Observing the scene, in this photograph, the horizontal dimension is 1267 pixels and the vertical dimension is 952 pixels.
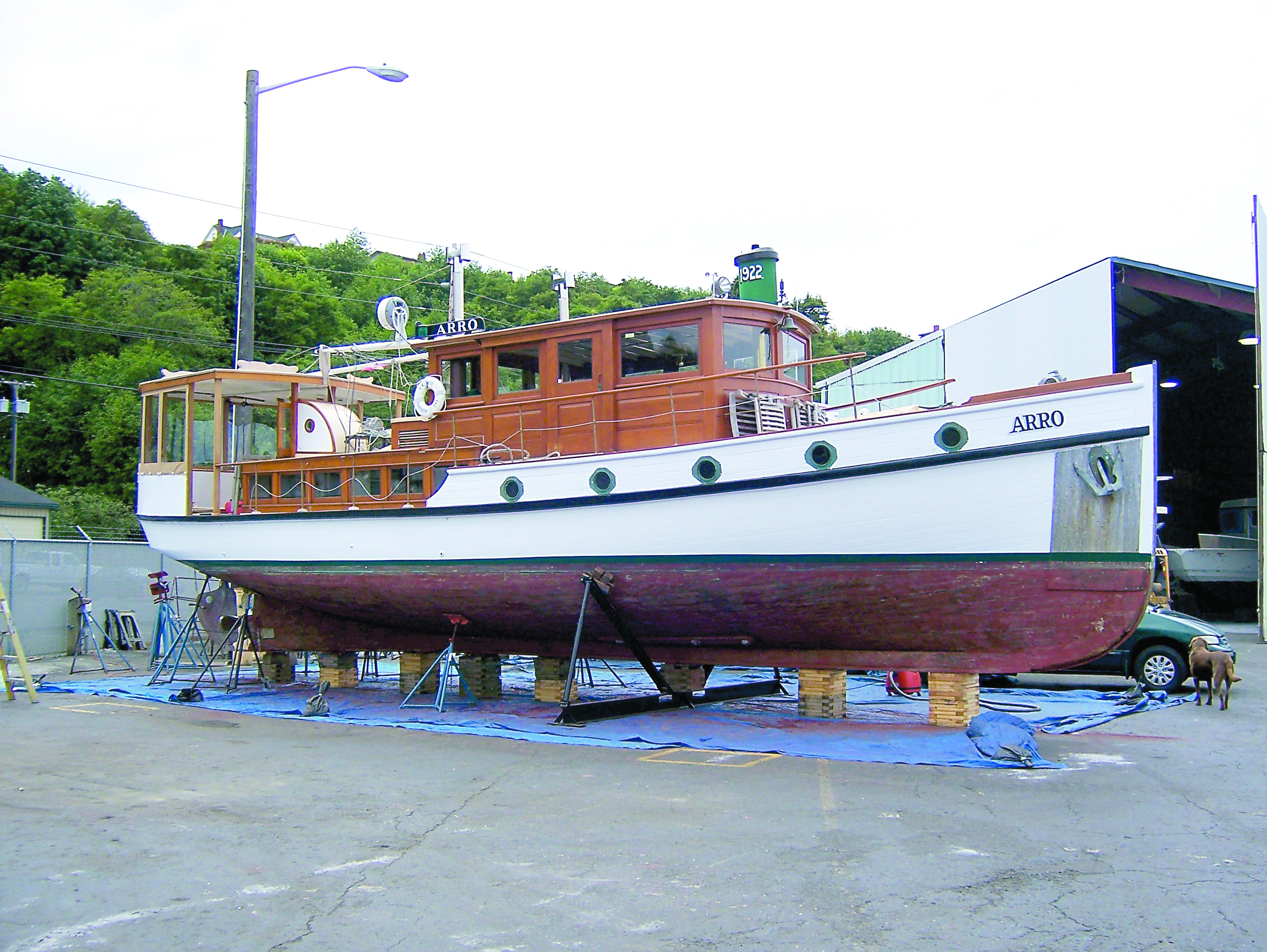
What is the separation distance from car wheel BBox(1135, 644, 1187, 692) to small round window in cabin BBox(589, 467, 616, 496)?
7328 millimetres

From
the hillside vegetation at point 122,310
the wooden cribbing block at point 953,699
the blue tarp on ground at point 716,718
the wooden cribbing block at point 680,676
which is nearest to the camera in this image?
the blue tarp on ground at point 716,718

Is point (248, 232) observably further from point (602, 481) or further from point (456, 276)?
point (602, 481)

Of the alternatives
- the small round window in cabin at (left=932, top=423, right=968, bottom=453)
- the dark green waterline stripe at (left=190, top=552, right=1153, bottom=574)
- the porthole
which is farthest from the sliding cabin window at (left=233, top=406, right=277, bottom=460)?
the small round window in cabin at (left=932, top=423, right=968, bottom=453)

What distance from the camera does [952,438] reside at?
8773 millimetres

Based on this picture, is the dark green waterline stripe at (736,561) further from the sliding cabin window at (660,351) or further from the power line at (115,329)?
the power line at (115,329)

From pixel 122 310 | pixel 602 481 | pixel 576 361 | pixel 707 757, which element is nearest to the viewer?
pixel 707 757

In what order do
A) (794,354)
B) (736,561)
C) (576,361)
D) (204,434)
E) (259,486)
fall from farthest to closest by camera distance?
1. (204,434)
2. (259,486)
3. (794,354)
4. (576,361)
5. (736,561)

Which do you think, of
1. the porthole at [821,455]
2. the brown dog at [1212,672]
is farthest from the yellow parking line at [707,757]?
the brown dog at [1212,672]

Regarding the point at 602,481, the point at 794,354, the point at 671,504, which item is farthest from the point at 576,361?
the point at 794,354

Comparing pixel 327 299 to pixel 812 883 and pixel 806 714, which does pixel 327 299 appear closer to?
pixel 806 714

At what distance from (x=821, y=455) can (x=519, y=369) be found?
13.2ft

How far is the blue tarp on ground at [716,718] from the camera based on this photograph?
344 inches

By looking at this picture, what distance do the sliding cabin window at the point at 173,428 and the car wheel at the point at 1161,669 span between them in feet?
43.0

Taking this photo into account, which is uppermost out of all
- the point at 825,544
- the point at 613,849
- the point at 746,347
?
the point at 746,347
